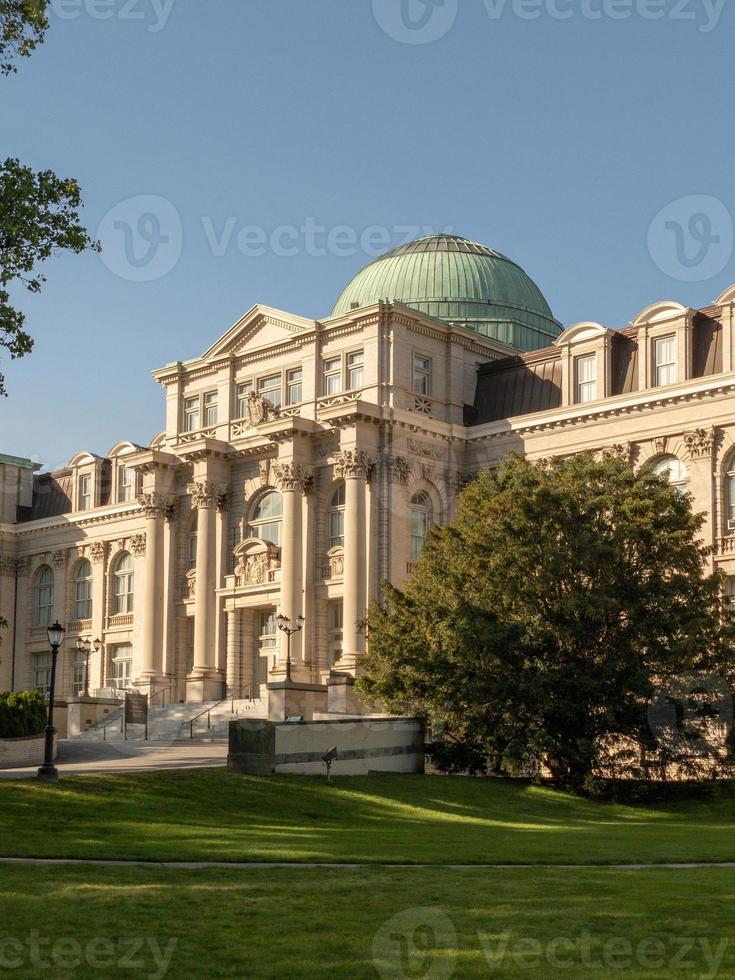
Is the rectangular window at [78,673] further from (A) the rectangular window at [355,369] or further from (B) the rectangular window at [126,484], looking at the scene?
(A) the rectangular window at [355,369]

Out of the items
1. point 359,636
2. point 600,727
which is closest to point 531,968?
point 600,727

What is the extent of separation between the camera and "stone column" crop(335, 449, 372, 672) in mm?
57844

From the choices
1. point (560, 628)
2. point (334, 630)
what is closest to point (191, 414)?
point (334, 630)

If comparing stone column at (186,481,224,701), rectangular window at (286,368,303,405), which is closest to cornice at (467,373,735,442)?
rectangular window at (286,368,303,405)

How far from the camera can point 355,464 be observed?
59.0 meters

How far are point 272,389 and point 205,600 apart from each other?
1005cm

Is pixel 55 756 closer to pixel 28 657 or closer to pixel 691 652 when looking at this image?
pixel 691 652

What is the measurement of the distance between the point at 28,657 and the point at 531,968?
7052 cm

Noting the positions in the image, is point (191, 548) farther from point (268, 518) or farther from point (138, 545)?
point (138, 545)

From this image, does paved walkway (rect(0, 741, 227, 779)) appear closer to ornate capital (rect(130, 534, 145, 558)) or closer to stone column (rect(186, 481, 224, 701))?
stone column (rect(186, 481, 224, 701))

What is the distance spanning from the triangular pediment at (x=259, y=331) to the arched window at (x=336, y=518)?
7779 millimetres

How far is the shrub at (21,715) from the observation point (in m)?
48.5

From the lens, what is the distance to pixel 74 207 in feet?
92.3

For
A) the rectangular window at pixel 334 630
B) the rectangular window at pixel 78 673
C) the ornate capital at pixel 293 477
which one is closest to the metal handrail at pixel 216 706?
the rectangular window at pixel 334 630
